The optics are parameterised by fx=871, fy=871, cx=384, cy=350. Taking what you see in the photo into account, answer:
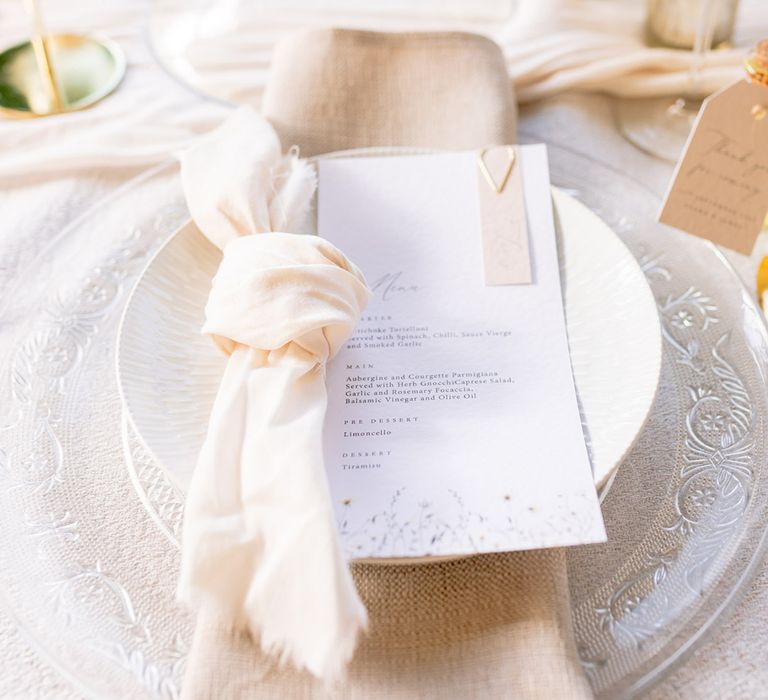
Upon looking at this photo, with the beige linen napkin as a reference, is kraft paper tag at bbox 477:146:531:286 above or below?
above

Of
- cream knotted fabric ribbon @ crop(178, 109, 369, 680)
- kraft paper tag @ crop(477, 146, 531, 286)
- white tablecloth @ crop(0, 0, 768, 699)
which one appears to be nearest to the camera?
cream knotted fabric ribbon @ crop(178, 109, 369, 680)

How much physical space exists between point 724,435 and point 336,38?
18.3 inches

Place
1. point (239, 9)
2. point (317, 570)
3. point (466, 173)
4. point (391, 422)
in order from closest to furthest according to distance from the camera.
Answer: point (317, 570) → point (391, 422) → point (466, 173) → point (239, 9)

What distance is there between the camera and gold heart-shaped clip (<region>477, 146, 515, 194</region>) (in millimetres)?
645

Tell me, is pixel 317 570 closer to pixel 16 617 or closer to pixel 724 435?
pixel 16 617

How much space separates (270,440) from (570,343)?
0.72 ft

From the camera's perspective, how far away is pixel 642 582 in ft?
1.65

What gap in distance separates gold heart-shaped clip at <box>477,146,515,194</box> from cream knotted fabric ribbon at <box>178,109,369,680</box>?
5.8 inches

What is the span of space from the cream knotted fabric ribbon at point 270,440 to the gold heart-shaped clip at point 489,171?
0.15m

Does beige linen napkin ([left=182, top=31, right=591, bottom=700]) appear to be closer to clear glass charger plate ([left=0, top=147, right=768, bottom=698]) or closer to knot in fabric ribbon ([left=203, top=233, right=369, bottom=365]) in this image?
clear glass charger plate ([left=0, top=147, right=768, bottom=698])

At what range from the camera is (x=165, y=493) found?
1.77 feet

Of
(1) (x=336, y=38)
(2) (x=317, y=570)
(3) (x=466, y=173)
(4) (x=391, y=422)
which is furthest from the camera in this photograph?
(1) (x=336, y=38)

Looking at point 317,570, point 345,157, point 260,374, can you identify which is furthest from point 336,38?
point 317,570

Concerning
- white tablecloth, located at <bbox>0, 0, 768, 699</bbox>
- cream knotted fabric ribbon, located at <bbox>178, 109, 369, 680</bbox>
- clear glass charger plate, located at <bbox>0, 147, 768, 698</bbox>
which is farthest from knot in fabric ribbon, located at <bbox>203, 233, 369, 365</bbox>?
white tablecloth, located at <bbox>0, 0, 768, 699</bbox>
